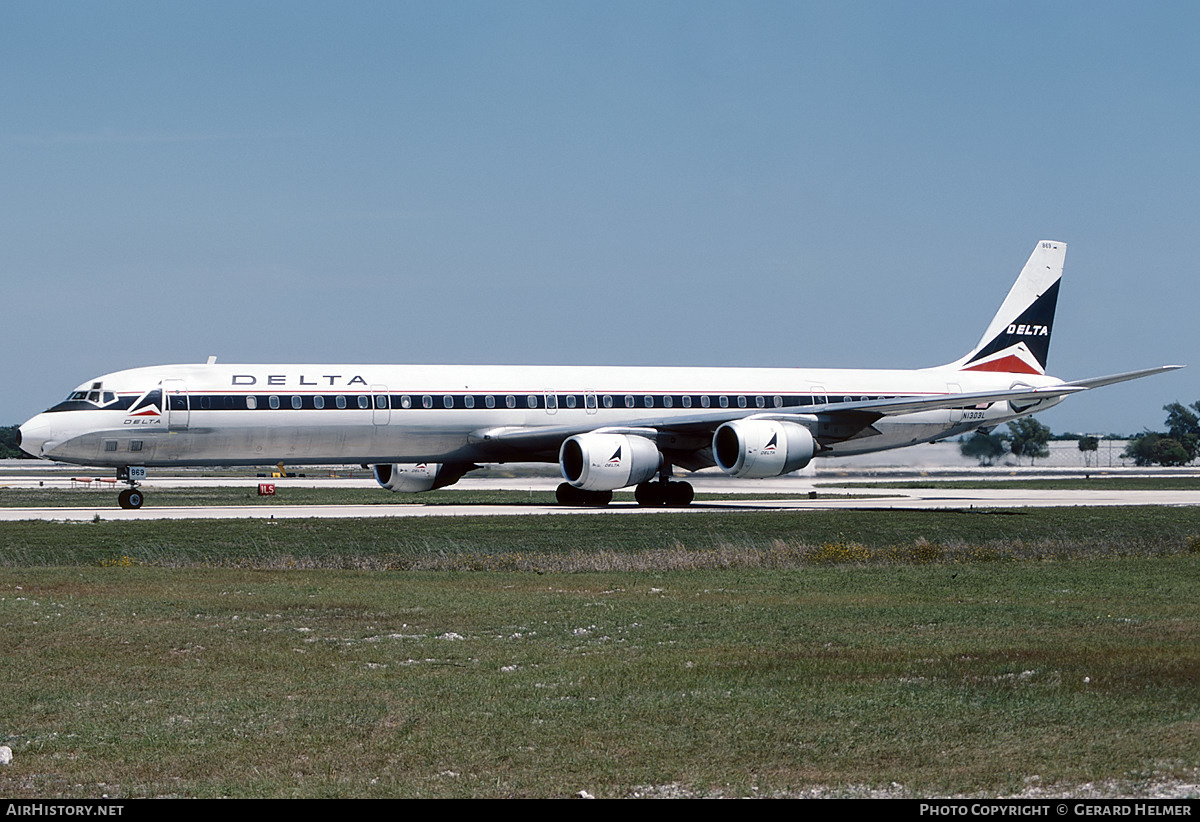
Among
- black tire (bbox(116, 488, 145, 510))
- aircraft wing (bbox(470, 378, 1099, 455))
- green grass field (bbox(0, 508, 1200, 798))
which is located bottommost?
green grass field (bbox(0, 508, 1200, 798))

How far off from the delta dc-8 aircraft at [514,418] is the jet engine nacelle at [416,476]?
0.20ft

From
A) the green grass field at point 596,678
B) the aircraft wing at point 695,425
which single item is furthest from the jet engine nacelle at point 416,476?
the green grass field at point 596,678

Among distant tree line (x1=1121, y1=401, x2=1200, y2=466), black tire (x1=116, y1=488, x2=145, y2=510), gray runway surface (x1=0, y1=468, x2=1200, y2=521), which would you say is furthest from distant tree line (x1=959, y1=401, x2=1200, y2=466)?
black tire (x1=116, y1=488, x2=145, y2=510)

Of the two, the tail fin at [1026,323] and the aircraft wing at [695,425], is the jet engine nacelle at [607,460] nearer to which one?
the aircraft wing at [695,425]

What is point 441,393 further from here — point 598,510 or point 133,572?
point 133,572

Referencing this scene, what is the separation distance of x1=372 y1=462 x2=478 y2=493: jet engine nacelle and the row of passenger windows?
391 cm

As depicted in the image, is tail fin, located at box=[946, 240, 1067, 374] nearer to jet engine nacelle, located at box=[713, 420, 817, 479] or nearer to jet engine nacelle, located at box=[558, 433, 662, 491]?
jet engine nacelle, located at box=[713, 420, 817, 479]

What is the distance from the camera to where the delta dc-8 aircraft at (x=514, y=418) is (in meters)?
39.3

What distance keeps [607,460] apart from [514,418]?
4395 mm

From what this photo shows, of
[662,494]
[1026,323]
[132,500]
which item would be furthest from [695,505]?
[132,500]

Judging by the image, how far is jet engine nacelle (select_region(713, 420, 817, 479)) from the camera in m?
41.5

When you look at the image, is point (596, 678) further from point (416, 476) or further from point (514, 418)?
point (416, 476)

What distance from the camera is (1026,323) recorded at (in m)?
53.3

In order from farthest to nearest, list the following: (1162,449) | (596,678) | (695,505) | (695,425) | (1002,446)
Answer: (1162,449)
(1002,446)
(695,505)
(695,425)
(596,678)
